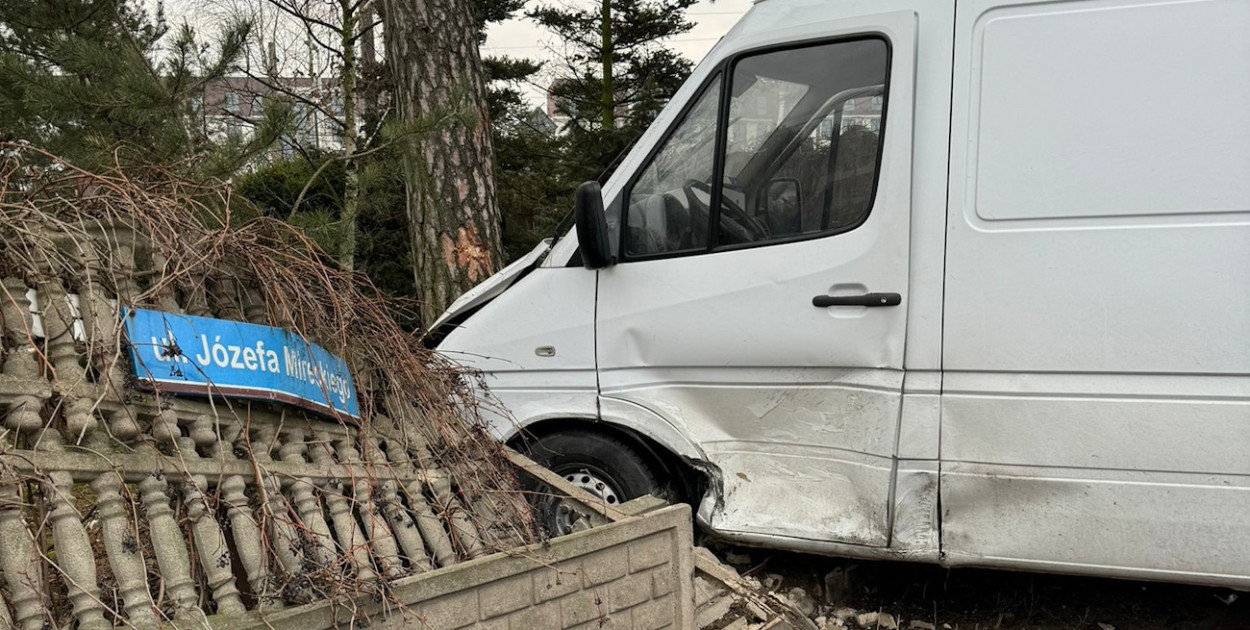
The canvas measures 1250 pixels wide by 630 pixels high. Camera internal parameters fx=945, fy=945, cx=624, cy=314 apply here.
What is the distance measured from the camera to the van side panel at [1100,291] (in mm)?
→ 3049

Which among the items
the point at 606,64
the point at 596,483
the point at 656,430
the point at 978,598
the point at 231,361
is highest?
the point at 606,64

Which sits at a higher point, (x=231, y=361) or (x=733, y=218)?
(x=733, y=218)

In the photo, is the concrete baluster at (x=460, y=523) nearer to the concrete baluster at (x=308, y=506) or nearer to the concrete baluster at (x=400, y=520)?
the concrete baluster at (x=400, y=520)

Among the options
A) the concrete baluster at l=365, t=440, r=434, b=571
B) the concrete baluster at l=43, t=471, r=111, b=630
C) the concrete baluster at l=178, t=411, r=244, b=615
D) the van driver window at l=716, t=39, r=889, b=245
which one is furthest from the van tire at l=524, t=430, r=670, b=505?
the concrete baluster at l=43, t=471, r=111, b=630

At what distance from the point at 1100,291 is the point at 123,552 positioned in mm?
2956

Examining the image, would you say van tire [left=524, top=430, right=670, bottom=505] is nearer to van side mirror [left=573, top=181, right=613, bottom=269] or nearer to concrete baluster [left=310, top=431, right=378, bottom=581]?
van side mirror [left=573, top=181, right=613, bottom=269]

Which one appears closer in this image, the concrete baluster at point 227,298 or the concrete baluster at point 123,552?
the concrete baluster at point 123,552

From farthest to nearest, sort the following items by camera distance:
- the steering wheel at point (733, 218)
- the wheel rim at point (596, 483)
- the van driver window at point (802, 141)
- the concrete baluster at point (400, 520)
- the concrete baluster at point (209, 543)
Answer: the wheel rim at point (596, 483) → the steering wheel at point (733, 218) → the van driver window at point (802, 141) → the concrete baluster at point (400, 520) → the concrete baluster at point (209, 543)

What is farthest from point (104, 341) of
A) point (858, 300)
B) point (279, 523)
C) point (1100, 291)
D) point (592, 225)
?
point (1100, 291)

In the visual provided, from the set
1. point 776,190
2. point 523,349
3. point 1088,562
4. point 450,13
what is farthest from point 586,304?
point 450,13

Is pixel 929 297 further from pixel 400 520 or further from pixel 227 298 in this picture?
pixel 227 298

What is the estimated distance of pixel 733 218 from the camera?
12.1 feet

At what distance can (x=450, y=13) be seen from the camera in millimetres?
5941

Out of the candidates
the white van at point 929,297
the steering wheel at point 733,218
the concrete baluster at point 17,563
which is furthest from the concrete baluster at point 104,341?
the steering wheel at point 733,218
